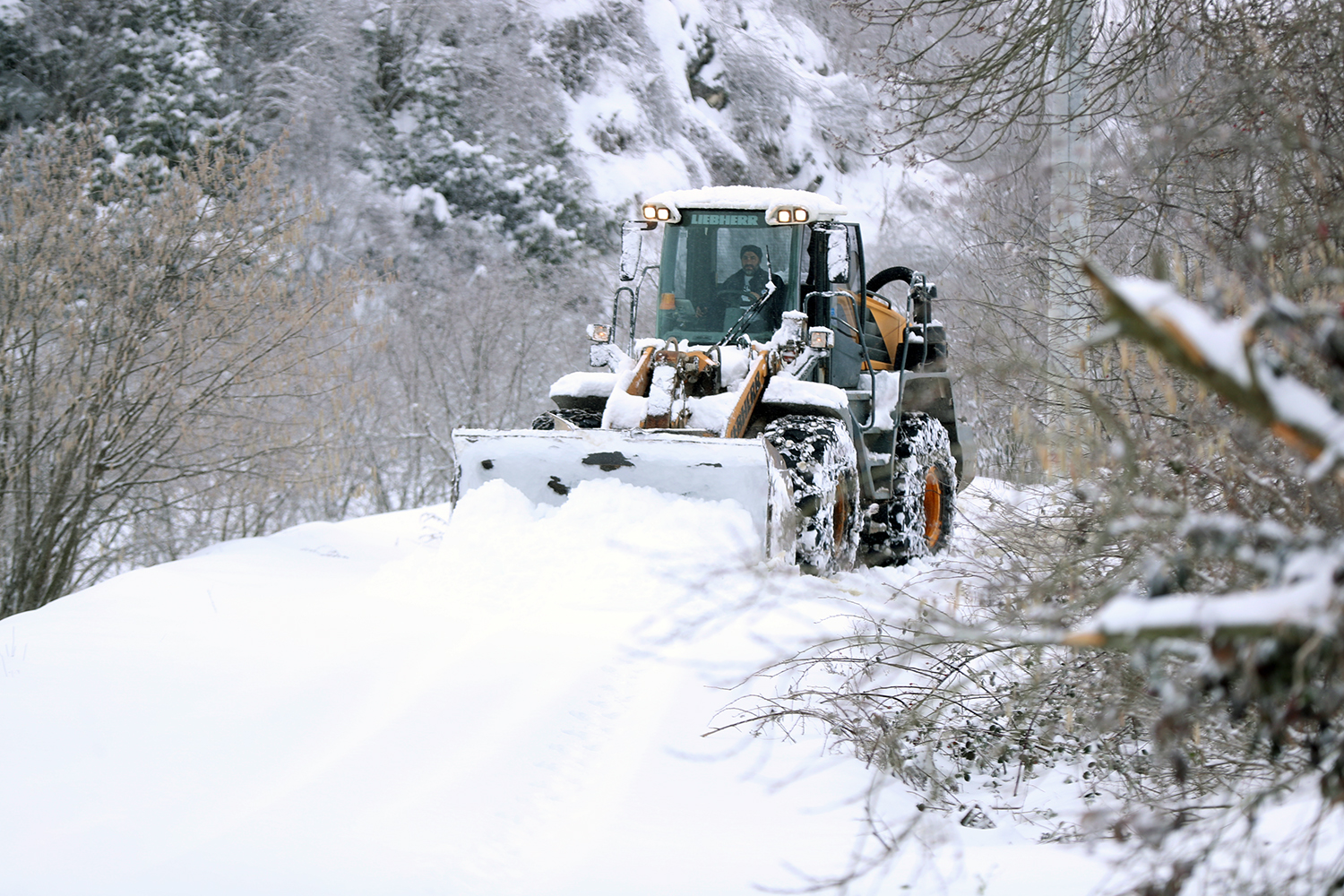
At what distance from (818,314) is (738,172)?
87.3 feet

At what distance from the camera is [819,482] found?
6.89m

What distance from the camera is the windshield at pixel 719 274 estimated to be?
27.1 feet

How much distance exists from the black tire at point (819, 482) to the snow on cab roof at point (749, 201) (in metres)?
1.62

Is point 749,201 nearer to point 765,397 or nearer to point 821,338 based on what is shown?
point 821,338

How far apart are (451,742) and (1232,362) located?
3.34 metres

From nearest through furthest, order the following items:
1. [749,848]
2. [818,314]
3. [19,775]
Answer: [749,848]
[19,775]
[818,314]

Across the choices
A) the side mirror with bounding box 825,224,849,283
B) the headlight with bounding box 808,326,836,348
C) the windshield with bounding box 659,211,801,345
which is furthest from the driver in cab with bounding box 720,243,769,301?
the headlight with bounding box 808,326,836,348

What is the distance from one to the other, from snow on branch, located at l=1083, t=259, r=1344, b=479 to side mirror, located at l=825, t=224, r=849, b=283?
6.54 metres

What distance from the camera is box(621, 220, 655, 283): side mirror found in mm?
8164

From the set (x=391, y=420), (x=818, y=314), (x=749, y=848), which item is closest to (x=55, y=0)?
(x=391, y=420)

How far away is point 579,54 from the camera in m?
32.8

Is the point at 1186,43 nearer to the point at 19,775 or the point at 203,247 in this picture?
the point at 19,775

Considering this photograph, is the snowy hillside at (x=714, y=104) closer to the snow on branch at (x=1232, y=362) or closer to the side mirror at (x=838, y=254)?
the side mirror at (x=838, y=254)

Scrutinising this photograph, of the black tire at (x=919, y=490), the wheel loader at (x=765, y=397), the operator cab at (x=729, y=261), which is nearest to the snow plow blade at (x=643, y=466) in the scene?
the wheel loader at (x=765, y=397)
